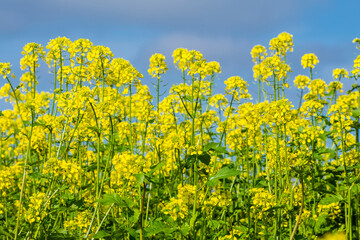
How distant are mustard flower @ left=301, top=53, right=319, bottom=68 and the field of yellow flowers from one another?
75 centimetres

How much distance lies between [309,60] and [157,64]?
10.4 feet

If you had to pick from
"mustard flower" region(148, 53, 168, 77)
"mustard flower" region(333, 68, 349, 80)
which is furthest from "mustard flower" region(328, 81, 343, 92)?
"mustard flower" region(148, 53, 168, 77)

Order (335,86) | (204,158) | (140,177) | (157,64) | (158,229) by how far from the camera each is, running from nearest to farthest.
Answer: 1. (140,177)
2. (158,229)
3. (204,158)
4. (157,64)
5. (335,86)

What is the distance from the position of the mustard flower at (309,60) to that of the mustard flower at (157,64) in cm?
304

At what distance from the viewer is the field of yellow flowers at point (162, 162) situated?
4.31 metres

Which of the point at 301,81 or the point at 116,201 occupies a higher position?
the point at 301,81

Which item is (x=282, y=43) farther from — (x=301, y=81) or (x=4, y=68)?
(x=4, y=68)

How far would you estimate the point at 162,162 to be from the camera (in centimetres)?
471

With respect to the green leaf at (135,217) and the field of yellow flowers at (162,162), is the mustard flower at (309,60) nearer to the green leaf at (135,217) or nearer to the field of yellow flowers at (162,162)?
the field of yellow flowers at (162,162)

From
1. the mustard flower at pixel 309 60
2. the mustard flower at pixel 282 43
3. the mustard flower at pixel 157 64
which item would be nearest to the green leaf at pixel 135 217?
the mustard flower at pixel 157 64

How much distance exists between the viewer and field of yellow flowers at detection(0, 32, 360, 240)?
431cm

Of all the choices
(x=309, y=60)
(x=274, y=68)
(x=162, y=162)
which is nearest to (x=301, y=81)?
(x=309, y=60)

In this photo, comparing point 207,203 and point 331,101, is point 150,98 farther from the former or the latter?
point 331,101

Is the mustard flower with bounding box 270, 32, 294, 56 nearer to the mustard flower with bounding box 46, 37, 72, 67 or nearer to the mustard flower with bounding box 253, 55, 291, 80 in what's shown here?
the mustard flower with bounding box 253, 55, 291, 80
